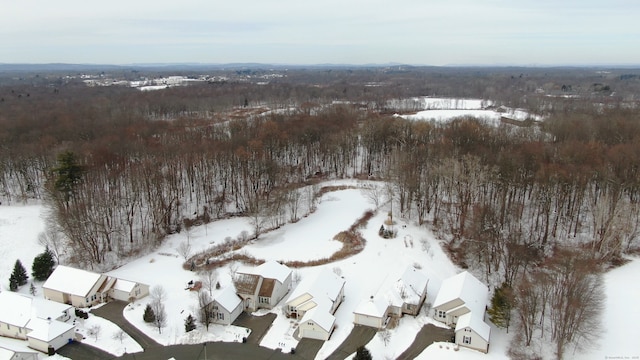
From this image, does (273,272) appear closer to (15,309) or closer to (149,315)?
(149,315)

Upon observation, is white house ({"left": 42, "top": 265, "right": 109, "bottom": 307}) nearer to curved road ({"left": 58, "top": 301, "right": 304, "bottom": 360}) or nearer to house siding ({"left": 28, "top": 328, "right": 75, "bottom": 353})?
house siding ({"left": 28, "top": 328, "right": 75, "bottom": 353})

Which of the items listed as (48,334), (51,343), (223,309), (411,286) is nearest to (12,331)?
(48,334)

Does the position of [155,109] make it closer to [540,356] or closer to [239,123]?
[239,123]

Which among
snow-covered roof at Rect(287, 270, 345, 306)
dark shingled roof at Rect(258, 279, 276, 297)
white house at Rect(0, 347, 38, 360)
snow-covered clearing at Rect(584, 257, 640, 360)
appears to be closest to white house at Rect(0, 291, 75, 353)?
white house at Rect(0, 347, 38, 360)

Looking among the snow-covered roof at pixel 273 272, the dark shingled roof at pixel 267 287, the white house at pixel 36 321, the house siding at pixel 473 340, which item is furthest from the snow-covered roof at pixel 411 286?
the white house at pixel 36 321

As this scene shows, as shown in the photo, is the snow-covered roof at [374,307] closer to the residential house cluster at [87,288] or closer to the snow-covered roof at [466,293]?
the snow-covered roof at [466,293]
